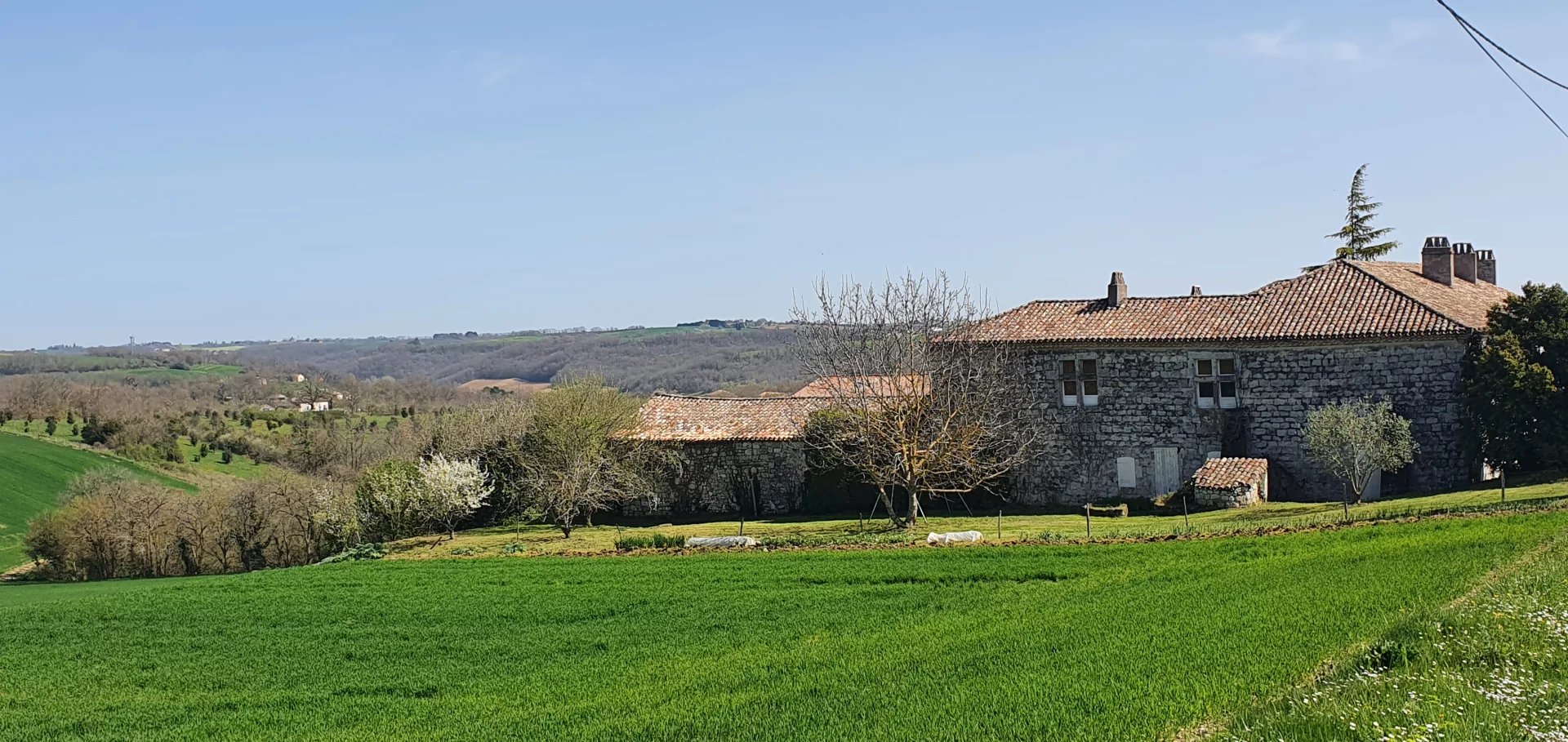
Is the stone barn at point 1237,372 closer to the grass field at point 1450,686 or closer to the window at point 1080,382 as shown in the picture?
the window at point 1080,382

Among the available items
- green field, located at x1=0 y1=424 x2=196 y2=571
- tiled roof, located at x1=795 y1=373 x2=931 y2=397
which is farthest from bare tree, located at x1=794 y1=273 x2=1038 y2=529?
green field, located at x1=0 y1=424 x2=196 y2=571

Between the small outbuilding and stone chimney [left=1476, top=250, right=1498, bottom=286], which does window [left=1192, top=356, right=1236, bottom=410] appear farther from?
stone chimney [left=1476, top=250, right=1498, bottom=286]

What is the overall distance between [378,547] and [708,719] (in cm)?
2627

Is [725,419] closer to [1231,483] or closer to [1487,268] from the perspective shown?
[1231,483]

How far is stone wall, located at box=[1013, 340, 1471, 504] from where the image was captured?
105ft

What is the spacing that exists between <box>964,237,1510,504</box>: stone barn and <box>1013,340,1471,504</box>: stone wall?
0.03 metres

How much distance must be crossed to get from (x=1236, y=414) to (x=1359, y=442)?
16.7ft

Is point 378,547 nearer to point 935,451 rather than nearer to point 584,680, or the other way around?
point 935,451

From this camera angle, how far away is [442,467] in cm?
3881

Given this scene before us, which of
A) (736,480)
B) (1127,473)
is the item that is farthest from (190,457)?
(1127,473)

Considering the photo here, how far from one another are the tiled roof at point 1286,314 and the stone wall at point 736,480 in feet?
22.6

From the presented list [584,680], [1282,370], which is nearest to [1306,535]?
[1282,370]

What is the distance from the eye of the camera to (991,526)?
106ft

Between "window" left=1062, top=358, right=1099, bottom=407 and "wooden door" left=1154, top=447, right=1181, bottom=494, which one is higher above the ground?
"window" left=1062, top=358, right=1099, bottom=407
